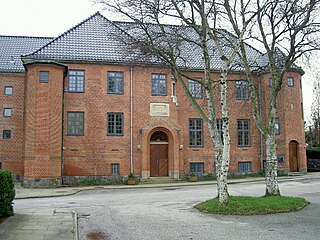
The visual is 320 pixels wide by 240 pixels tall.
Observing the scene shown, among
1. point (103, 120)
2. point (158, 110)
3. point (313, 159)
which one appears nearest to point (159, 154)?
point (158, 110)

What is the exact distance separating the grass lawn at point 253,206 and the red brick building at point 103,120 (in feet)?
42.4

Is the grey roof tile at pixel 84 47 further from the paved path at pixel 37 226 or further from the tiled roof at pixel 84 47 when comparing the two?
the paved path at pixel 37 226

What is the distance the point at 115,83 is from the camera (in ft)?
92.0

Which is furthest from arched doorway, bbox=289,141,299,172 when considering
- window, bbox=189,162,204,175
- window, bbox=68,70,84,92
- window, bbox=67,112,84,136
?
window, bbox=68,70,84,92

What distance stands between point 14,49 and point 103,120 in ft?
37.1

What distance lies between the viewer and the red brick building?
81.4 feet

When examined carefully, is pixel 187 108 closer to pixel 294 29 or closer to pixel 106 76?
pixel 106 76

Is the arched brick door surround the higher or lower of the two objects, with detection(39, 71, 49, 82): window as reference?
lower

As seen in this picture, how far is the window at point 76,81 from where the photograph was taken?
89.5 feet

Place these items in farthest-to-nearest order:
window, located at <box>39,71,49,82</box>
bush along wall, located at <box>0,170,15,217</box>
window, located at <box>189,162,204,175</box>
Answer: window, located at <box>189,162,204,175</box> → window, located at <box>39,71,49,82</box> → bush along wall, located at <box>0,170,15,217</box>

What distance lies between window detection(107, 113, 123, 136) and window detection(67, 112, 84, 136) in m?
1.94

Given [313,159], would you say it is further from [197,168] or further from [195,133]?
[195,133]

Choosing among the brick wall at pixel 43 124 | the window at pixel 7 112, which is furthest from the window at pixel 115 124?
the window at pixel 7 112

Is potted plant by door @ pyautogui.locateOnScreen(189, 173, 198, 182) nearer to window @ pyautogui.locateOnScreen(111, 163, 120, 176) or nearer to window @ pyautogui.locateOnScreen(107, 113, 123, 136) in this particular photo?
window @ pyautogui.locateOnScreen(111, 163, 120, 176)
